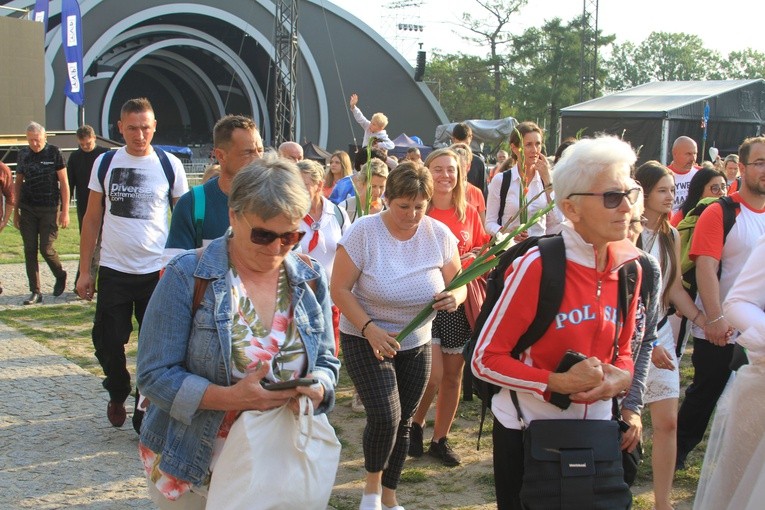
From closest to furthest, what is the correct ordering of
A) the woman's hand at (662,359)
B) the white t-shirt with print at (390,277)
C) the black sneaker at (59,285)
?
the woman's hand at (662,359) < the white t-shirt with print at (390,277) < the black sneaker at (59,285)

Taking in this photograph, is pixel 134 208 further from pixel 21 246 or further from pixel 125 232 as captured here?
pixel 21 246

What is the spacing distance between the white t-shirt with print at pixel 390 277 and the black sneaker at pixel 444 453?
3.79ft

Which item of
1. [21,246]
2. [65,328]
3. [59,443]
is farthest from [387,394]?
[21,246]

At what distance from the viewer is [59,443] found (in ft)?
18.6

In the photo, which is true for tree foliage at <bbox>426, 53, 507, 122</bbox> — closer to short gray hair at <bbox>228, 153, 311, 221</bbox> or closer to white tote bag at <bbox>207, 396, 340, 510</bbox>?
short gray hair at <bbox>228, 153, 311, 221</bbox>

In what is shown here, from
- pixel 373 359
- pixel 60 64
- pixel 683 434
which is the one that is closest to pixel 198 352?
pixel 373 359

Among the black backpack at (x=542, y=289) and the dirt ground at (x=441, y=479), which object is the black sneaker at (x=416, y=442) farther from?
the black backpack at (x=542, y=289)

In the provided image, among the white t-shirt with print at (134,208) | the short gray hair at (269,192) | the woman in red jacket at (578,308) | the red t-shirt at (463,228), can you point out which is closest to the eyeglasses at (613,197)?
the woman in red jacket at (578,308)

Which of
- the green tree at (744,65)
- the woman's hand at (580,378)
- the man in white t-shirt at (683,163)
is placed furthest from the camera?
the green tree at (744,65)

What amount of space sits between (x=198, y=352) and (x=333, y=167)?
7.28 metres

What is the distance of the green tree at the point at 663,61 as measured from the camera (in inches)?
3962

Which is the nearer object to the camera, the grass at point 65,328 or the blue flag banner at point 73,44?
the grass at point 65,328

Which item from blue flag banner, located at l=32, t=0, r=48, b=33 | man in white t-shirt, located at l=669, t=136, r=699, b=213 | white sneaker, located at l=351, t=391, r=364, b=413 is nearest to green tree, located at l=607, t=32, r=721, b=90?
blue flag banner, located at l=32, t=0, r=48, b=33

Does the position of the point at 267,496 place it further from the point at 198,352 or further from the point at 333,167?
the point at 333,167
